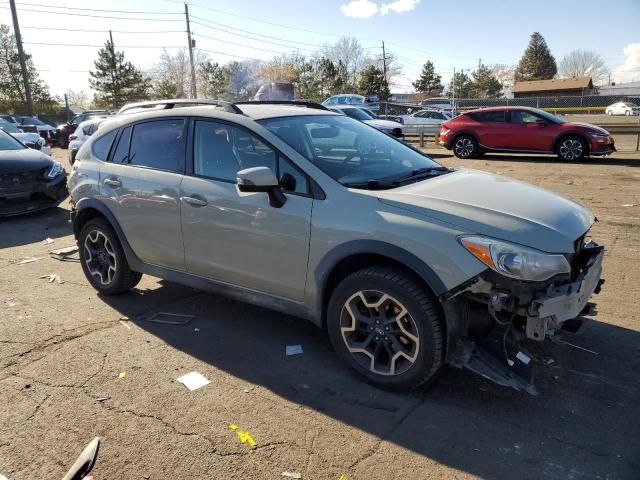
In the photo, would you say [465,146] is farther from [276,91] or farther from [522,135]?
[276,91]

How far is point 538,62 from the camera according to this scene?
87.9m

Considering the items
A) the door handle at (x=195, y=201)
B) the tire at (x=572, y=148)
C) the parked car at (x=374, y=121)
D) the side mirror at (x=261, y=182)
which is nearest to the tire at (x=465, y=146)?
the parked car at (x=374, y=121)

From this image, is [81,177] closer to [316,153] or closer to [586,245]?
[316,153]

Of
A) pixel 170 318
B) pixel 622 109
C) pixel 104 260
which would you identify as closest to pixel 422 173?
pixel 170 318

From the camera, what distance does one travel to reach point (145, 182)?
4375 mm

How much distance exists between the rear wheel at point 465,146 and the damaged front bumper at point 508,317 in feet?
44.6

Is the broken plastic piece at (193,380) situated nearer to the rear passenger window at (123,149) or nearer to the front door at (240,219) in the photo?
the front door at (240,219)

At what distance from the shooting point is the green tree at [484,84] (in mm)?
74562

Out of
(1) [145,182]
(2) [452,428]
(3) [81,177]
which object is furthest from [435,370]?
(3) [81,177]

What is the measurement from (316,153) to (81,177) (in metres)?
2.64

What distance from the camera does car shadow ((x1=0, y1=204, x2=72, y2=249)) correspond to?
7.60 metres

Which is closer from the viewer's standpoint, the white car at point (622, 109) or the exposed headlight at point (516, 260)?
the exposed headlight at point (516, 260)

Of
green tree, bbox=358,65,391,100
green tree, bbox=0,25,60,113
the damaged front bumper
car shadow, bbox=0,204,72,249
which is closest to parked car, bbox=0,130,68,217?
car shadow, bbox=0,204,72,249

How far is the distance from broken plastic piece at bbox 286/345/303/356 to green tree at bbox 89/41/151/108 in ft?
181
